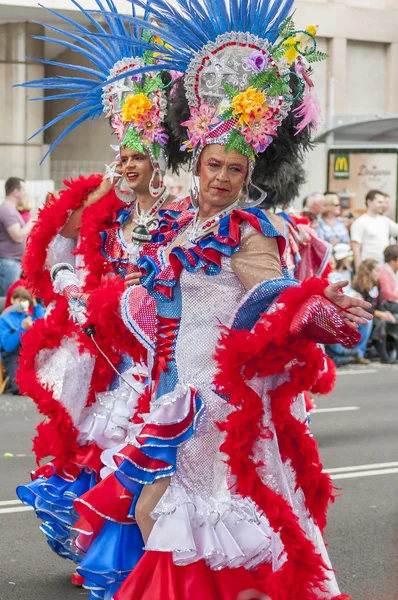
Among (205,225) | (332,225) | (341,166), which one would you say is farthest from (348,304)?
(341,166)

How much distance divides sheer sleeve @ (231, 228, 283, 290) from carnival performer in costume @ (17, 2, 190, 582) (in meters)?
0.99

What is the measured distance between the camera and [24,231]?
Result: 11945 millimetres

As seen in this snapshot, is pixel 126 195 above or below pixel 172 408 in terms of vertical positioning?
above

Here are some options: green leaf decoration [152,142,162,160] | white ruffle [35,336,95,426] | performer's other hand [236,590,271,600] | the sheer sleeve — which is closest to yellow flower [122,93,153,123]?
green leaf decoration [152,142,162,160]

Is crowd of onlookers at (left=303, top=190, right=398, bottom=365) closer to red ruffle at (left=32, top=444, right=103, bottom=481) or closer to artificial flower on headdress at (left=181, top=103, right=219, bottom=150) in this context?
red ruffle at (left=32, top=444, right=103, bottom=481)

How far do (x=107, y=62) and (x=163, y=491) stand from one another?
237 cm

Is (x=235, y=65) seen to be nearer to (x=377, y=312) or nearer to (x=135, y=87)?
(x=135, y=87)

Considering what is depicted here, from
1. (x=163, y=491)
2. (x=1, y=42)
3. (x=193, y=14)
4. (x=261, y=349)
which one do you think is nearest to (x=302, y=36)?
(x=193, y=14)

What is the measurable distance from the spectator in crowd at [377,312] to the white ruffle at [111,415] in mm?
7792

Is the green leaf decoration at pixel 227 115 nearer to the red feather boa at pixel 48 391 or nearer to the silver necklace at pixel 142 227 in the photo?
the silver necklace at pixel 142 227

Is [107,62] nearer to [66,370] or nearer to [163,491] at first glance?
[66,370]

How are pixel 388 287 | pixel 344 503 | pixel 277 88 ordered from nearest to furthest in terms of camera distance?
pixel 277 88, pixel 344 503, pixel 388 287

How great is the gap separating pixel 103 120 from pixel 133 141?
15.3 m

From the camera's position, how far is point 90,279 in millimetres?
5676
